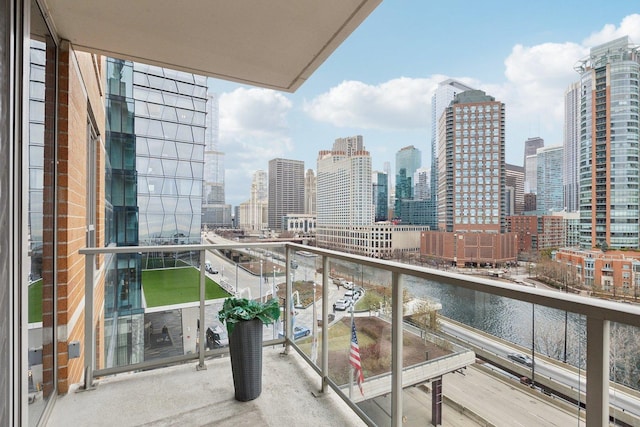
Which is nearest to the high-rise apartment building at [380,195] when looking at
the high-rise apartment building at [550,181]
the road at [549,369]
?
the high-rise apartment building at [550,181]

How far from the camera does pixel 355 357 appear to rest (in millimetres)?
2096

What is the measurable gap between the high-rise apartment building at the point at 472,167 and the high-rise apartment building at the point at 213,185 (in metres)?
4.36

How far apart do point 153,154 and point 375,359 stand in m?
5.47

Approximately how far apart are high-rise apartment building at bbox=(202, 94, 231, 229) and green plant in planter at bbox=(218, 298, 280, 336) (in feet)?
10.1

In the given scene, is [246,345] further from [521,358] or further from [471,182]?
[471,182]

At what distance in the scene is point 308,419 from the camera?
204 centimetres

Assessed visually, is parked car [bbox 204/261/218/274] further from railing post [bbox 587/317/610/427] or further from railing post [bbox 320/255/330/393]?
railing post [bbox 587/317/610/427]

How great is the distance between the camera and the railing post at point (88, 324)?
238 centimetres

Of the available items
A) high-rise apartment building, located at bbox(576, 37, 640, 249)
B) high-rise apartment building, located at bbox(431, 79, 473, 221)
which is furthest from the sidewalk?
high-rise apartment building, located at bbox(431, 79, 473, 221)

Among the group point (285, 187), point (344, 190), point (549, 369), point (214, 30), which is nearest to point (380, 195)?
point (344, 190)

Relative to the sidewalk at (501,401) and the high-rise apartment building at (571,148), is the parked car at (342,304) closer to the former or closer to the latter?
the sidewalk at (501,401)

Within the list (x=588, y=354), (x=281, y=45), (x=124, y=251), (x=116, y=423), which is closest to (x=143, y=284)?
(x=124, y=251)

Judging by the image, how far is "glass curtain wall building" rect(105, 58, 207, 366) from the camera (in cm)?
497

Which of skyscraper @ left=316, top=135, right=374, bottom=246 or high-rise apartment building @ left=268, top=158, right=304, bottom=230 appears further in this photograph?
high-rise apartment building @ left=268, top=158, right=304, bottom=230
